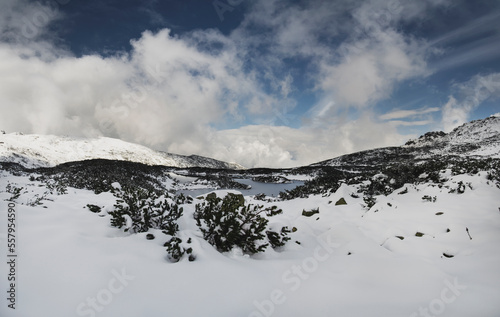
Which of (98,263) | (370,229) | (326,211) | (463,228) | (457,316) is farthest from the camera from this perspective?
(326,211)

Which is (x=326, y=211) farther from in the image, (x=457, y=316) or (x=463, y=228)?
(x=457, y=316)

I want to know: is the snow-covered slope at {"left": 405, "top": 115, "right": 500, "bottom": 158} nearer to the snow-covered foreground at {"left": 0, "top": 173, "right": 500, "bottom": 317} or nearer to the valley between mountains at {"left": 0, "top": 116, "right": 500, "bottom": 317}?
the valley between mountains at {"left": 0, "top": 116, "right": 500, "bottom": 317}

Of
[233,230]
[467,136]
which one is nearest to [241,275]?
[233,230]

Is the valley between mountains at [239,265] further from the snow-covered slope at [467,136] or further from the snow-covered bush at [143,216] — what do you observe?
the snow-covered slope at [467,136]

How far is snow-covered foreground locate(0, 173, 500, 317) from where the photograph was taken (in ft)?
9.28

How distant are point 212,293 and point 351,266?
10.1ft

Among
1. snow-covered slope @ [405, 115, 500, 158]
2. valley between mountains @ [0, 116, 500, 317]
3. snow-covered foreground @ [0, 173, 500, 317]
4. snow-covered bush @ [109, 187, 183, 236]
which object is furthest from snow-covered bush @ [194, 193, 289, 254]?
snow-covered slope @ [405, 115, 500, 158]

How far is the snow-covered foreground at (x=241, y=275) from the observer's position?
2828mm

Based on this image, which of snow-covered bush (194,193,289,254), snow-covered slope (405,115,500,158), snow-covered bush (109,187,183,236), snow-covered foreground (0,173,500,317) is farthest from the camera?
snow-covered slope (405,115,500,158)

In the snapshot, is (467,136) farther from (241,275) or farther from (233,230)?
(241,275)

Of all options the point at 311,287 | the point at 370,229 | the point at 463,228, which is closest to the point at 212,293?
the point at 311,287

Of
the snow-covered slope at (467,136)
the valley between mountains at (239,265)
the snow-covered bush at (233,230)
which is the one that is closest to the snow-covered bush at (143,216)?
the valley between mountains at (239,265)

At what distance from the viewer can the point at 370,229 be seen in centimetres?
793

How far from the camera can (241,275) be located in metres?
3.84
